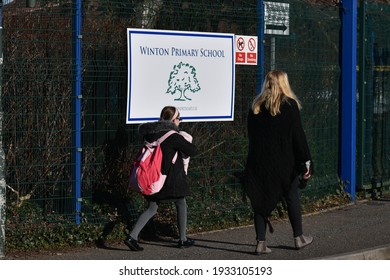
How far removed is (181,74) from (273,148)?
70.5 inches

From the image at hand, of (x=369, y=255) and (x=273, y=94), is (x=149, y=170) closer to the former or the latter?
(x=273, y=94)

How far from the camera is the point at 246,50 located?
11508 millimetres

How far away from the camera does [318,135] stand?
13.0 m

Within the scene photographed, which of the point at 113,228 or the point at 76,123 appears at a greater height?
the point at 76,123

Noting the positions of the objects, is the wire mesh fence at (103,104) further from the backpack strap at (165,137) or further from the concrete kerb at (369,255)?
the concrete kerb at (369,255)

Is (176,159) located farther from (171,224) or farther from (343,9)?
(343,9)

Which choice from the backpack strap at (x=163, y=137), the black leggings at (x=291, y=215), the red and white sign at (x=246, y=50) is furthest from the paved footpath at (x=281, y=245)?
the red and white sign at (x=246, y=50)

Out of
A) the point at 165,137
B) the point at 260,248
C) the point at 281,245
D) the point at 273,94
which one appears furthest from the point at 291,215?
the point at 165,137

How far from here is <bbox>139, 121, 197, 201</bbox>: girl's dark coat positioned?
31.1 ft

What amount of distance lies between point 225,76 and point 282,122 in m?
2.07

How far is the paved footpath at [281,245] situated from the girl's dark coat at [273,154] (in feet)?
2.06

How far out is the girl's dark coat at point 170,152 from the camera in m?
9.49
